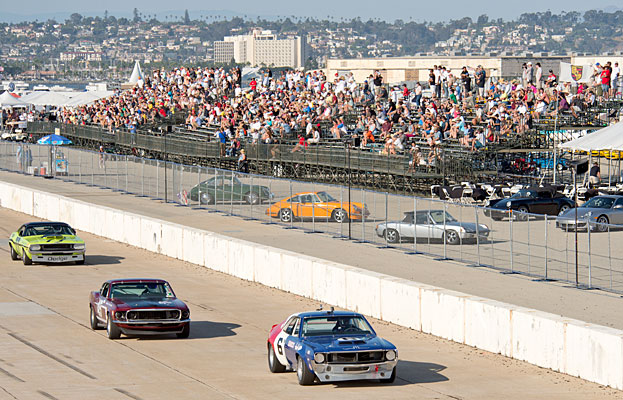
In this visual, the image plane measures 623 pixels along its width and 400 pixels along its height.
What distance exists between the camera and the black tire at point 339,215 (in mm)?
32781

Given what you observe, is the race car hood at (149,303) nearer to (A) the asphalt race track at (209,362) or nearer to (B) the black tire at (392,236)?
(A) the asphalt race track at (209,362)

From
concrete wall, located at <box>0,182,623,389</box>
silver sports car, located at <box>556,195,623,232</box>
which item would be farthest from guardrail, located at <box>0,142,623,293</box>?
silver sports car, located at <box>556,195,623,232</box>

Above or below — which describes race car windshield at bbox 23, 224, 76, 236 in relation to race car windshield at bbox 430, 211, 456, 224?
below

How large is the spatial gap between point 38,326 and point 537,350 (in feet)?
32.4

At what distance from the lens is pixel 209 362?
18594 mm

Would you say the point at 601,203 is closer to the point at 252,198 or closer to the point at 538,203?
the point at 538,203

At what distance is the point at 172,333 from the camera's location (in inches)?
851

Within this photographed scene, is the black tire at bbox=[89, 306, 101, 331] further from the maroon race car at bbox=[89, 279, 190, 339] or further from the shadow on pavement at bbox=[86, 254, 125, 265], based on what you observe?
the shadow on pavement at bbox=[86, 254, 125, 265]

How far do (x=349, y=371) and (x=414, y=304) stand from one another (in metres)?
5.76

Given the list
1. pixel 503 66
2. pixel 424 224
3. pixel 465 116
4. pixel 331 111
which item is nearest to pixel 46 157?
pixel 331 111

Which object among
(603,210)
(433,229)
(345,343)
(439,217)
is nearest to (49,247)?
(433,229)

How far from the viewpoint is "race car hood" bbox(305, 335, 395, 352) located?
52.3ft

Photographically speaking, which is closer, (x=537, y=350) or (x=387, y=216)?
(x=537, y=350)

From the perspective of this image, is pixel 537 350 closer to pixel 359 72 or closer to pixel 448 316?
pixel 448 316
